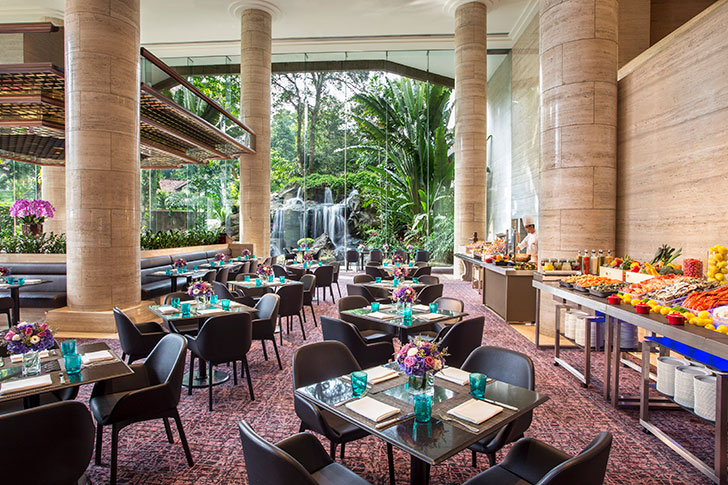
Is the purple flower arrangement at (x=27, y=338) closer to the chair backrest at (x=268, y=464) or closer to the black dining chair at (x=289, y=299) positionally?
the chair backrest at (x=268, y=464)

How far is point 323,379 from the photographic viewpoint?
275 centimetres

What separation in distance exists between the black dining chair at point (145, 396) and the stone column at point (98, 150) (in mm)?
3749

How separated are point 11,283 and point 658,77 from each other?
8.94 metres

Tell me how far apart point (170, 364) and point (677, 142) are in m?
5.89

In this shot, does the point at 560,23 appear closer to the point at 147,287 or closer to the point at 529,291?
the point at 529,291

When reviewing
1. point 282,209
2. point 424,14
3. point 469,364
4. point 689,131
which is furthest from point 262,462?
point 282,209

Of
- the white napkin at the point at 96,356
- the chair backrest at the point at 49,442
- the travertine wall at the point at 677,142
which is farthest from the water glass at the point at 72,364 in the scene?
the travertine wall at the point at 677,142

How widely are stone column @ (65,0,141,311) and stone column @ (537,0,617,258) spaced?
20.5 feet

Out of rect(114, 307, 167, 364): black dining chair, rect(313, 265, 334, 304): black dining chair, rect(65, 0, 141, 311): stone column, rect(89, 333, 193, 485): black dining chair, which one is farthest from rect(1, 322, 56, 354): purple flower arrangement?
rect(313, 265, 334, 304): black dining chair

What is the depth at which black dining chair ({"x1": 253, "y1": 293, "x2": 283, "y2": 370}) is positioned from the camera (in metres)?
4.46

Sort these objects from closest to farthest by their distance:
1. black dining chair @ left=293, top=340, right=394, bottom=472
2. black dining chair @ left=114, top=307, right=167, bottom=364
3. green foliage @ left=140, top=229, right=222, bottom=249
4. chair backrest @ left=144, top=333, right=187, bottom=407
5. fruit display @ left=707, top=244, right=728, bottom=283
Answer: black dining chair @ left=293, top=340, right=394, bottom=472 → chair backrest @ left=144, top=333, right=187, bottom=407 → fruit display @ left=707, top=244, right=728, bottom=283 → black dining chair @ left=114, top=307, right=167, bottom=364 → green foliage @ left=140, top=229, right=222, bottom=249

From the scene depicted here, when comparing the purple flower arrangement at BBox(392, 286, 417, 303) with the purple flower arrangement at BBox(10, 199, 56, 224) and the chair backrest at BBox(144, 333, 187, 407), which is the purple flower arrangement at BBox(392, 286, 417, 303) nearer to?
the chair backrest at BBox(144, 333, 187, 407)

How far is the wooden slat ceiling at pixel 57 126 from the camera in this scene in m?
6.49

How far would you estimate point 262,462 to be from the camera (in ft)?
5.25
